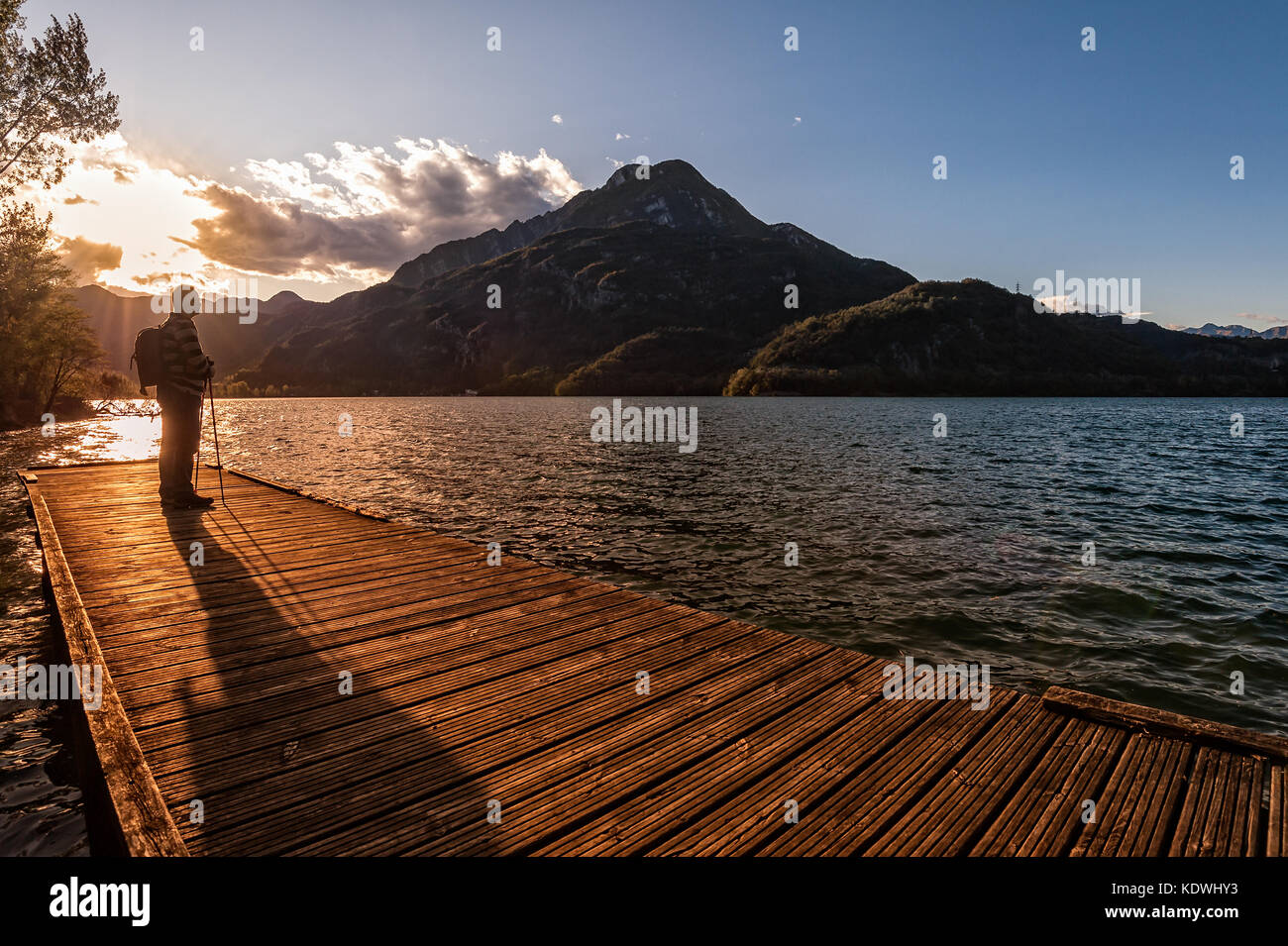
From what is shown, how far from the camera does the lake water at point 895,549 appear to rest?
9.73 meters

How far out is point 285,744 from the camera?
15.6 feet

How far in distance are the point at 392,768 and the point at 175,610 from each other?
5.23 m

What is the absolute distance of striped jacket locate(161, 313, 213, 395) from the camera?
12.2 m

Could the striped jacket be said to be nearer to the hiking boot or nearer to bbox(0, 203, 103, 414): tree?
the hiking boot

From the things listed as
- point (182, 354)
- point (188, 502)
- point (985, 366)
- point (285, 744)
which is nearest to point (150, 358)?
point (182, 354)

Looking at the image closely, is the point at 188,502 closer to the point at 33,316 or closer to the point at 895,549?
the point at 895,549

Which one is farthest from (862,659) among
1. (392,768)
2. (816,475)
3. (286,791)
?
(816,475)

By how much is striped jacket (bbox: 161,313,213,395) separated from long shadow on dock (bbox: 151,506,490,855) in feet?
23.9

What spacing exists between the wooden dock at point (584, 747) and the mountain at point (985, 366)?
6686 inches

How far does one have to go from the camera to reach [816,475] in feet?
102

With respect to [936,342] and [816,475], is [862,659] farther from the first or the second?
[936,342]

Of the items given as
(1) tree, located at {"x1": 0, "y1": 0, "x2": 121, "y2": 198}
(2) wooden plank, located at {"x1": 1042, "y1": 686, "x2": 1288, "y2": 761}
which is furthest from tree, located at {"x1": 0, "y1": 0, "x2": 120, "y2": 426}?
(2) wooden plank, located at {"x1": 1042, "y1": 686, "x2": 1288, "y2": 761}

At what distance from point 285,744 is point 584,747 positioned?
7.45 feet
